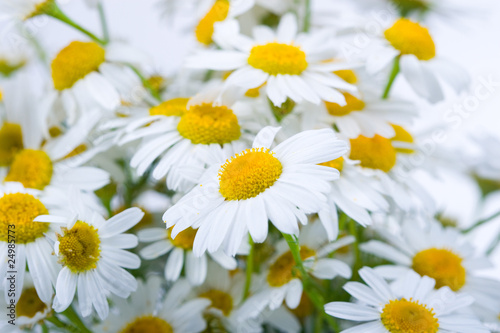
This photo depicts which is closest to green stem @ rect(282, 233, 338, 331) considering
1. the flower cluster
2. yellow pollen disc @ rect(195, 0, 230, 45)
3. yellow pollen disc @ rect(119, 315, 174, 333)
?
the flower cluster

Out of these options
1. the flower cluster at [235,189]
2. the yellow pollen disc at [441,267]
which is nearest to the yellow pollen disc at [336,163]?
the flower cluster at [235,189]

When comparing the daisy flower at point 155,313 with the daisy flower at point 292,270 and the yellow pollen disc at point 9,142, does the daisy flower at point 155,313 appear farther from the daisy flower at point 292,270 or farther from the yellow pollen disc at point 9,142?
the yellow pollen disc at point 9,142

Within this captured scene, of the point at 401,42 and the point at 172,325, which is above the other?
the point at 401,42

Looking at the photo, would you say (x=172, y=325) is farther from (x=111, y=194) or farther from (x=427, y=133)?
(x=427, y=133)

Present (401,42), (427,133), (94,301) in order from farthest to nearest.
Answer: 1. (427,133)
2. (401,42)
3. (94,301)

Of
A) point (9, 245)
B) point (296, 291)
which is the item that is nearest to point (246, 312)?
point (296, 291)

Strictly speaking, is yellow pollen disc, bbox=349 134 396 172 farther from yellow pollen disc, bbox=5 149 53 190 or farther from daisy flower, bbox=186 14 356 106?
yellow pollen disc, bbox=5 149 53 190

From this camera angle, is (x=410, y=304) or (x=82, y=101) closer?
(x=410, y=304)
